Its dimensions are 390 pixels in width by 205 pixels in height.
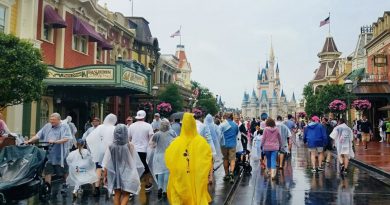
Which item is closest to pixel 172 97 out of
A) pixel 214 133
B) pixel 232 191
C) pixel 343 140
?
pixel 343 140

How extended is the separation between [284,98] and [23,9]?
546 ft

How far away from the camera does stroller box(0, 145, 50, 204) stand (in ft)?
22.6

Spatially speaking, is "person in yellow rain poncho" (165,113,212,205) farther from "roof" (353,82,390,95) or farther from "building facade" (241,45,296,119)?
"building facade" (241,45,296,119)

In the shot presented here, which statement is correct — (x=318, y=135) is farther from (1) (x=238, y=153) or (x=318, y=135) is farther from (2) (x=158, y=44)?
(2) (x=158, y=44)

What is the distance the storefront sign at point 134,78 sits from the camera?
20059 millimetres

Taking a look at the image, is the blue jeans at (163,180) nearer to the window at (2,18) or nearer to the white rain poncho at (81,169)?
the white rain poncho at (81,169)

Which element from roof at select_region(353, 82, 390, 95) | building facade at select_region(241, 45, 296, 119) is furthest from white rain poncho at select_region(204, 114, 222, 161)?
building facade at select_region(241, 45, 296, 119)

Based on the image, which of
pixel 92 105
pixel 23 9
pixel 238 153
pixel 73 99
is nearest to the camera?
pixel 238 153

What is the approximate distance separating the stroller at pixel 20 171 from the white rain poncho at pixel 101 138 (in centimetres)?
143

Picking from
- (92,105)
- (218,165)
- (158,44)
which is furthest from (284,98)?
(218,165)

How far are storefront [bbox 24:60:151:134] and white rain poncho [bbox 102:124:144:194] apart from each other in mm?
13120

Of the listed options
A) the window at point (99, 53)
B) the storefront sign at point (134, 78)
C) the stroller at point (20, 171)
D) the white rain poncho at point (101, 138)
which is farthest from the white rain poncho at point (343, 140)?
the window at point (99, 53)

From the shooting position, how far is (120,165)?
6543mm

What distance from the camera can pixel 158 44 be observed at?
4328 centimetres
